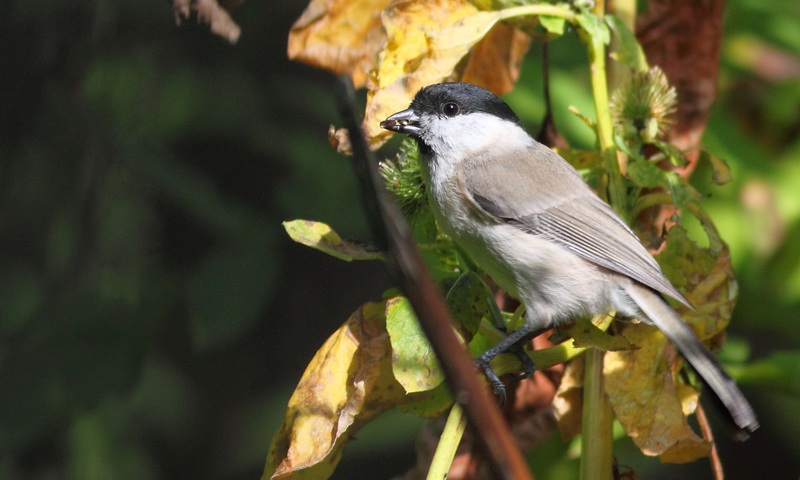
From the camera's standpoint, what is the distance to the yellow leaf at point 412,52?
150cm

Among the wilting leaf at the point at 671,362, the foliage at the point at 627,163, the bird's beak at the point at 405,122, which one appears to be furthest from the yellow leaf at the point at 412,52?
the wilting leaf at the point at 671,362

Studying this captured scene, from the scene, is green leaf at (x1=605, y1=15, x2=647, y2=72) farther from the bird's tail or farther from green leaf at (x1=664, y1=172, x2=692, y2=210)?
the bird's tail

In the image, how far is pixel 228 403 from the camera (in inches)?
126

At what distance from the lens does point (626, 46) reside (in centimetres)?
159

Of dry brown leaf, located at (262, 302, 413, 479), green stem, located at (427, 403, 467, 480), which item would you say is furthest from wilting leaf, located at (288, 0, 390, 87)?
green stem, located at (427, 403, 467, 480)

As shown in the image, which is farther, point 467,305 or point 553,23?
point 553,23

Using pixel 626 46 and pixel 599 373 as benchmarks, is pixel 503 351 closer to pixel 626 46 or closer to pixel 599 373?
pixel 599 373

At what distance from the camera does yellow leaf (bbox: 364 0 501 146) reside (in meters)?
1.50

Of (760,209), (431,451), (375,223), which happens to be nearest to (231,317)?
(431,451)

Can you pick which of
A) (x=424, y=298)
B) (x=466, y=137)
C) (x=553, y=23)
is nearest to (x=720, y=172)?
(x=553, y=23)

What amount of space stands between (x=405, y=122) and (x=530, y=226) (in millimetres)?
320

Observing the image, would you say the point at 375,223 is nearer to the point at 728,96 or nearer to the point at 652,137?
the point at 652,137

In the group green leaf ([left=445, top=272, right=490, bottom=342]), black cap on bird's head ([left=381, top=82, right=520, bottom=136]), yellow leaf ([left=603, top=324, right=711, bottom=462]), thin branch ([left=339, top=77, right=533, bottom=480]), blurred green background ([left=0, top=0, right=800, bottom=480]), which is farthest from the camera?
blurred green background ([left=0, top=0, right=800, bottom=480])

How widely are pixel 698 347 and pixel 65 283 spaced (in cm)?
196
